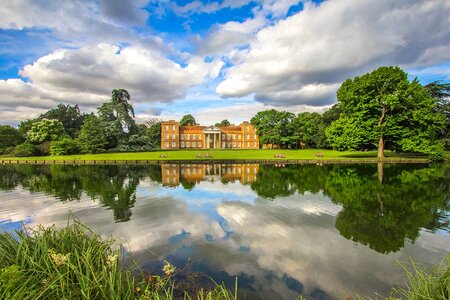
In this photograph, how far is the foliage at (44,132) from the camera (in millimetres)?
45938

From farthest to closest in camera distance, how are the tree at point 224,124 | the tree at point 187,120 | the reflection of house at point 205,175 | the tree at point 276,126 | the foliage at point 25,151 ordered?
1. the tree at point 224,124
2. the tree at point 187,120
3. the tree at point 276,126
4. the foliage at point 25,151
5. the reflection of house at point 205,175

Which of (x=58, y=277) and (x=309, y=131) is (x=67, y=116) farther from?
(x=58, y=277)

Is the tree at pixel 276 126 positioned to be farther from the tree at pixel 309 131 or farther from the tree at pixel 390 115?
the tree at pixel 390 115

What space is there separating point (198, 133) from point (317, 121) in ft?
115

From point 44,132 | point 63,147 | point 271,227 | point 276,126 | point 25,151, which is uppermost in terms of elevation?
point 276,126

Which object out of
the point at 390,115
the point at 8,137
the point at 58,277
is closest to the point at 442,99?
the point at 390,115

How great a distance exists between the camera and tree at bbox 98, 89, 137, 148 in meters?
48.0

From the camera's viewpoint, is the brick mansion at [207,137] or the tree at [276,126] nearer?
the tree at [276,126]

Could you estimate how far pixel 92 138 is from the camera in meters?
43.5

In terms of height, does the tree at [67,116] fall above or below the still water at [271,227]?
above

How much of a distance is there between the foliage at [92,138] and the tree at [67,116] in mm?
28831

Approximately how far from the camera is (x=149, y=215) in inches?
365

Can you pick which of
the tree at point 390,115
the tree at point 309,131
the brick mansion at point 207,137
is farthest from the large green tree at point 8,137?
the tree at point 309,131

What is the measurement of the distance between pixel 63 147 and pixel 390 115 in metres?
50.8
